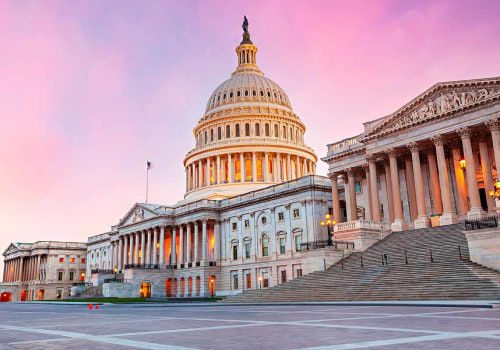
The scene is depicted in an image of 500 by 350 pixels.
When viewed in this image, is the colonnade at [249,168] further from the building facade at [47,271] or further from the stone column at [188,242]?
the building facade at [47,271]

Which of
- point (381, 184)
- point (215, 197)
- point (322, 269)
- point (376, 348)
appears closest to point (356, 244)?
point (322, 269)

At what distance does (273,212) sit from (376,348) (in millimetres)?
64308

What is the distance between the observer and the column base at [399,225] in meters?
50.9

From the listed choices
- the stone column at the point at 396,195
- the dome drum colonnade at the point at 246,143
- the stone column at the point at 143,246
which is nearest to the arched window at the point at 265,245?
the dome drum colonnade at the point at 246,143

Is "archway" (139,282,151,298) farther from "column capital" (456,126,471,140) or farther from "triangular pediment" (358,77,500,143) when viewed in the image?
"column capital" (456,126,471,140)

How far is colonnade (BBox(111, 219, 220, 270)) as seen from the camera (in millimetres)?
83688

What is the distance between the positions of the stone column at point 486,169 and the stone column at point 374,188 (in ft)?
35.4

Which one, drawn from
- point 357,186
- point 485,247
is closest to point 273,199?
point 357,186

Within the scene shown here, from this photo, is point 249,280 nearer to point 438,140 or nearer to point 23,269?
point 438,140

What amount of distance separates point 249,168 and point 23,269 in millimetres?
79235

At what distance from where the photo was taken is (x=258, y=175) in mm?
103625

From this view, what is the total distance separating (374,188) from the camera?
53.9 m

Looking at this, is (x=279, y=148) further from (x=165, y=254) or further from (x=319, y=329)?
(x=319, y=329)

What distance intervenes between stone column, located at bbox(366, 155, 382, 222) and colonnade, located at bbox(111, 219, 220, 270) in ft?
117
